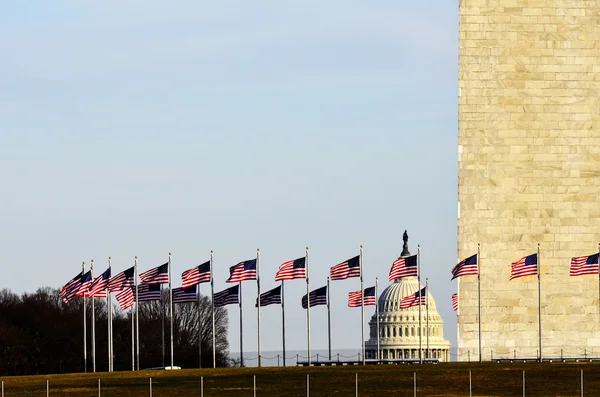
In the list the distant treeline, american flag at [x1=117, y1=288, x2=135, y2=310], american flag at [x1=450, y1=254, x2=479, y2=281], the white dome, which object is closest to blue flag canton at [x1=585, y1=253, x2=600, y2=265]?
american flag at [x1=450, y1=254, x2=479, y2=281]

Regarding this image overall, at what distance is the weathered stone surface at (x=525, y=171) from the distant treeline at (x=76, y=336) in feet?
99.2

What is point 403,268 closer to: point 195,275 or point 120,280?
point 195,275

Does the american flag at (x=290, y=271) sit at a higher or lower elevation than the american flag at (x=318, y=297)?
higher

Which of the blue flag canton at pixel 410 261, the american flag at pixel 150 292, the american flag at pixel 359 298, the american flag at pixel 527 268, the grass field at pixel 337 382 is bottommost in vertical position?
the grass field at pixel 337 382

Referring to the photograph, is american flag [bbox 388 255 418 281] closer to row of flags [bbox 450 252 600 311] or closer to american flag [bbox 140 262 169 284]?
row of flags [bbox 450 252 600 311]

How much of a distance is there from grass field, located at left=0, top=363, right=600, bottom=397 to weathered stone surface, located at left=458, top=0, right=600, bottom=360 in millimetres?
14287

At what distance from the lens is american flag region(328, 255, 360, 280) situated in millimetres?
84188

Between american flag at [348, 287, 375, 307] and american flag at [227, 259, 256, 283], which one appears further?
american flag at [348, 287, 375, 307]

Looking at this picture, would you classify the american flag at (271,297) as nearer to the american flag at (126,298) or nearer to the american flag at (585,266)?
the american flag at (126,298)

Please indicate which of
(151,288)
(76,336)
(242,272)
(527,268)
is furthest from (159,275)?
(76,336)

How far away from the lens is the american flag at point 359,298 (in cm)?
9281

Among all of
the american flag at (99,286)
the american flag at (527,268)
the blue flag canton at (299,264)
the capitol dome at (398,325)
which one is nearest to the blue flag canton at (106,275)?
the american flag at (99,286)

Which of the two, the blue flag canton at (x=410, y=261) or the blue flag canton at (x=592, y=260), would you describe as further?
the blue flag canton at (x=592, y=260)

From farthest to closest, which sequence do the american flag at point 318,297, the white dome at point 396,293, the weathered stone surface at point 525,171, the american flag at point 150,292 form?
the white dome at point 396,293 < the weathered stone surface at point 525,171 < the american flag at point 318,297 < the american flag at point 150,292
